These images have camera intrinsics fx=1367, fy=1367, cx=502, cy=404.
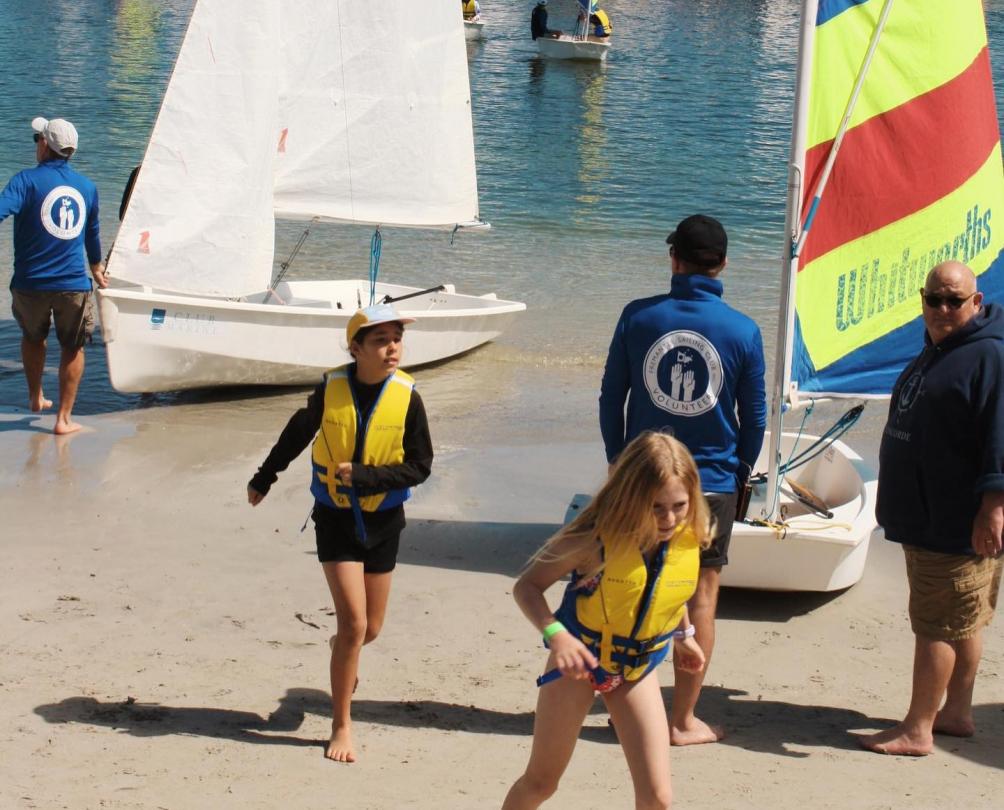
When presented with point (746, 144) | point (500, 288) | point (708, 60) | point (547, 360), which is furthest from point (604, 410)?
point (708, 60)

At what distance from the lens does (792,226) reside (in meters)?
5.82

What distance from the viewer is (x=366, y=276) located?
49.2 ft

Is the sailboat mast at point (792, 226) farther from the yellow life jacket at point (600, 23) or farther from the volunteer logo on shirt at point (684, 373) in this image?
the yellow life jacket at point (600, 23)

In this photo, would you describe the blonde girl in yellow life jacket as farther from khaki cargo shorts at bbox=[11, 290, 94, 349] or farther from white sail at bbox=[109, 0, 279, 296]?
white sail at bbox=[109, 0, 279, 296]

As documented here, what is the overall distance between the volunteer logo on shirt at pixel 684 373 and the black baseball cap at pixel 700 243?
0.88 ft

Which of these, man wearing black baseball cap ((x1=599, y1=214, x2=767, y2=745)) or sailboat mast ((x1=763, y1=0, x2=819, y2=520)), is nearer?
man wearing black baseball cap ((x1=599, y1=214, x2=767, y2=745))

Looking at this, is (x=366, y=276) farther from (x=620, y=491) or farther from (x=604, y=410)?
(x=620, y=491)

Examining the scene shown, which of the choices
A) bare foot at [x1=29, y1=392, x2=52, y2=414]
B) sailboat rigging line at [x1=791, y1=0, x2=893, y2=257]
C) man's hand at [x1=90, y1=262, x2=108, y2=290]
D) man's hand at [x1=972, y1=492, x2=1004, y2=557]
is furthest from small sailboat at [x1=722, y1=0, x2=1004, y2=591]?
bare foot at [x1=29, y1=392, x2=52, y2=414]

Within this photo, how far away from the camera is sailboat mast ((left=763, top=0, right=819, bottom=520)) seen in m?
5.62

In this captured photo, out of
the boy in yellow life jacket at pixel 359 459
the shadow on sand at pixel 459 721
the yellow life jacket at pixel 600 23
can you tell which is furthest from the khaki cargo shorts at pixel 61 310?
the yellow life jacket at pixel 600 23

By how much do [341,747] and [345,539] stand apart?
2.49 ft

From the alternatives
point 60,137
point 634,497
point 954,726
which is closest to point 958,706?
point 954,726

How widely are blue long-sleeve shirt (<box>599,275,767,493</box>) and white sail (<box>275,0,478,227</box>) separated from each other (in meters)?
5.95

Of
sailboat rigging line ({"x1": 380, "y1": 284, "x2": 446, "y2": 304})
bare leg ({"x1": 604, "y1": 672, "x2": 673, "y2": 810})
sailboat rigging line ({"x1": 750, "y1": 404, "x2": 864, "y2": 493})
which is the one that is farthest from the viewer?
sailboat rigging line ({"x1": 380, "y1": 284, "x2": 446, "y2": 304})
